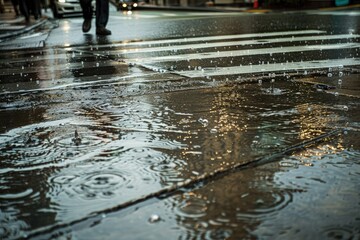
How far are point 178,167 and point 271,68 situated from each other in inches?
124

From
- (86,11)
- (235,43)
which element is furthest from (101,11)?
(235,43)

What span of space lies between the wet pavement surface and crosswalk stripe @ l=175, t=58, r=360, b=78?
32 millimetres

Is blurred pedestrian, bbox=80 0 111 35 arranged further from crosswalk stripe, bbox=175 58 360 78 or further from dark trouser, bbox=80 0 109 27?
crosswalk stripe, bbox=175 58 360 78

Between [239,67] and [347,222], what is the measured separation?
372cm

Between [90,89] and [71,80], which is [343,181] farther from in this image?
[71,80]

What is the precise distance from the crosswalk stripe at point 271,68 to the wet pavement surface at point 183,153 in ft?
0.11

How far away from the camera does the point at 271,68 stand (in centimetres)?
505

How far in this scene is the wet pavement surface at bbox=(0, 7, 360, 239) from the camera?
1.66m

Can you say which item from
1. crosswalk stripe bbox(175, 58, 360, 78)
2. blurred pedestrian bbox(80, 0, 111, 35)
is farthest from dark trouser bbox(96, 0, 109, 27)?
crosswalk stripe bbox(175, 58, 360, 78)

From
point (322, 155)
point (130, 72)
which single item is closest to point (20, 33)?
point (130, 72)

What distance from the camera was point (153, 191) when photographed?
1.90 m

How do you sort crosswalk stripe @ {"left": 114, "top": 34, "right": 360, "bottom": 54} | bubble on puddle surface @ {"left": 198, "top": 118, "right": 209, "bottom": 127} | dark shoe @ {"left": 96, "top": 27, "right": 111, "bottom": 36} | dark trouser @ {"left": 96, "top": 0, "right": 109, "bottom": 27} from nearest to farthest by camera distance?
bubble on puddle surface @ {"left": 198, "top": 118, "right": 209, "bottom": 127} < crosswalk stripe @ {"left": 114, "top": 34, "right": 360, "bottom": 54} < dark trouser @ {"left": 96, "top": 0, "right": 109, "bottom": 27} < dark shoe @ {"left": 96, "top": 27, "right": 111, "bottom": 36}

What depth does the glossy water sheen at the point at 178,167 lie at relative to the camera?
5.38 ft

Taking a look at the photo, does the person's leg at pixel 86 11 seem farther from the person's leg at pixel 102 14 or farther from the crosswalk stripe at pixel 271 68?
the crosswalk stripe at pixel 271 68
